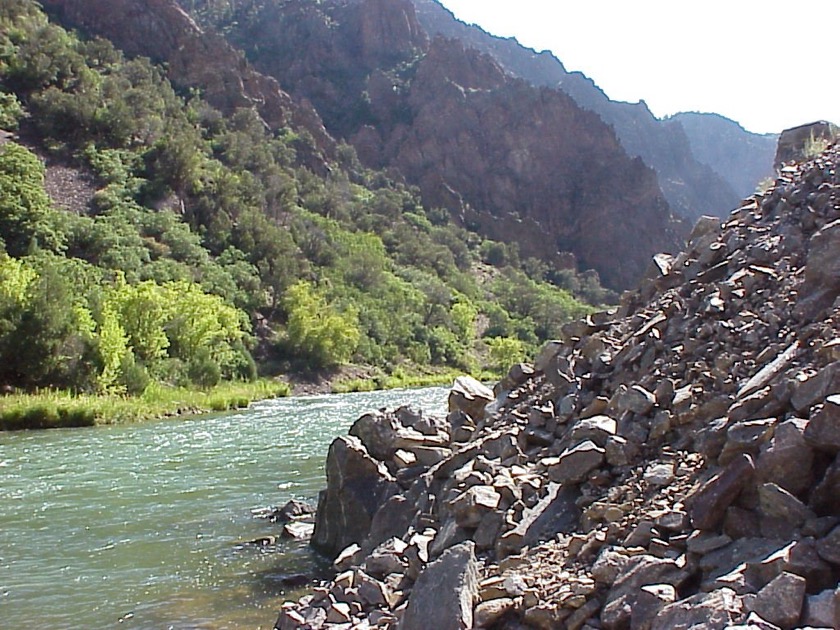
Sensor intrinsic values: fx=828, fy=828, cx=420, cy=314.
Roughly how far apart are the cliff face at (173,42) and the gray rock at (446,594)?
124 m

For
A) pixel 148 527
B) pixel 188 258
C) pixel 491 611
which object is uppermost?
pixel 188 258

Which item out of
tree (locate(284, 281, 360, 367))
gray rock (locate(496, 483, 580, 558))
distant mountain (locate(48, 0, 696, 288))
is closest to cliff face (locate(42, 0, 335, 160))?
distant mountain (locate(48, 0, 696, 288))

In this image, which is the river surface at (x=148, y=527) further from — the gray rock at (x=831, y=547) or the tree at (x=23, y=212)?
the tree at (x=23, y=212)

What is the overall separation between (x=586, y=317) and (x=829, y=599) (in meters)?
7.37

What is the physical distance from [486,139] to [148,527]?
175479mm

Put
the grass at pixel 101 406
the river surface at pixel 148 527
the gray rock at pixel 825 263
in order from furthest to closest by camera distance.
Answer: the grass at pixel 101 406
the river surface at pixel 148 527
the gray rock at pixel 825 263

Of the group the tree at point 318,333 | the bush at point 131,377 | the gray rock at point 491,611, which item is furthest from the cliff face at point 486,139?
the gray rock at point 491,611

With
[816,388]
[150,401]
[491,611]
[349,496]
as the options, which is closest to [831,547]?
[816,388]

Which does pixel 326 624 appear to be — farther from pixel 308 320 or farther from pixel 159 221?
pixel 159 221

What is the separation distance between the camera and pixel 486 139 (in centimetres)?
18388

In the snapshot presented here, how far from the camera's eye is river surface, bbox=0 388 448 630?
1023cm

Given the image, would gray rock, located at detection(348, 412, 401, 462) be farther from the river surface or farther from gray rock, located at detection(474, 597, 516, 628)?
gray rock, located at detection(474, 597, 516, 628)

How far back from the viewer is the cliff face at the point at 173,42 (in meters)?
118

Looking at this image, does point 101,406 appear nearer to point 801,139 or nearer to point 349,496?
point 349,496
